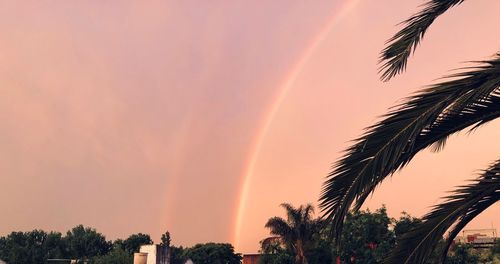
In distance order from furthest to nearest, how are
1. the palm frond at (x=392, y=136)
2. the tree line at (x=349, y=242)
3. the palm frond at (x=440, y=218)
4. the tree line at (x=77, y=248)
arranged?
the tree line at (x=77, y=248) → the tree line at (x=349, y=242) → the palm frond at (x=440, y=218) → the palm frond at (x=392, y=136)

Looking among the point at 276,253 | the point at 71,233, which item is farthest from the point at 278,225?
the point at 71,233

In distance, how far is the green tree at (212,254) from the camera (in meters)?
102

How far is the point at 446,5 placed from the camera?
6.14 meters

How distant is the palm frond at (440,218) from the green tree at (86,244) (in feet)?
343

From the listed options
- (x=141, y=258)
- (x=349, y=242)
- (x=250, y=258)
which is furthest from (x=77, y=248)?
(x=349, y=242)

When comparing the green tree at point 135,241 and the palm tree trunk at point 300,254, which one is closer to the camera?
the palm tree trunk at point 300,254

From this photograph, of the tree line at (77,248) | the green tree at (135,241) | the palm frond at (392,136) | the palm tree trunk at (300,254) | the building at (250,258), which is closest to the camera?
the palm frond at (392,136)

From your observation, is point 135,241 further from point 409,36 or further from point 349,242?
point 409,36

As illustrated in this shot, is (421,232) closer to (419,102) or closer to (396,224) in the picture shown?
(419,102)

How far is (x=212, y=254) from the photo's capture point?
4006 inches

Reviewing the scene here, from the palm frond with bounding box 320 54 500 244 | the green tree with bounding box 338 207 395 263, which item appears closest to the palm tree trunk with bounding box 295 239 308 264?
the green tree with bounding box 338 207 395 263

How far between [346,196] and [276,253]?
4584 centimetres

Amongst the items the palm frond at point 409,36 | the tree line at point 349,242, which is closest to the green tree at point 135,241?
the tree line at point 349,242

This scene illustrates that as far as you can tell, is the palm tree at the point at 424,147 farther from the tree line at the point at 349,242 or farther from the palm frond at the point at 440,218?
the tree line at the point at 349,242
